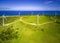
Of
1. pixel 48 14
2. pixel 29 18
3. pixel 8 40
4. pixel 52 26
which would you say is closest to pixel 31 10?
pixel 29 18

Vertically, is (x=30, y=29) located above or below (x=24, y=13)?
below

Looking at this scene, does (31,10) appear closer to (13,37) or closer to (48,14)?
(48,14)

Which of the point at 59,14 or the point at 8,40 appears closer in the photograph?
the point at 8,40

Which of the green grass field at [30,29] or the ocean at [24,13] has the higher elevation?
the ocean at [24,13]

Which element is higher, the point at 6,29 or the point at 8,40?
the point at 6,29

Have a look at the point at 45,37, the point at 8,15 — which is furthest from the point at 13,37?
the point at 45,37

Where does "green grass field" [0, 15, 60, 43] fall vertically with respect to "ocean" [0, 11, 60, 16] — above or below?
below

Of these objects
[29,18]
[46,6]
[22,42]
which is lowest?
[22,42]
